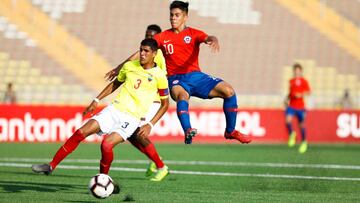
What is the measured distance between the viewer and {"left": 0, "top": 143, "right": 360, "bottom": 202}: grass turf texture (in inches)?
432

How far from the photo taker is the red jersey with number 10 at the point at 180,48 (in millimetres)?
12906

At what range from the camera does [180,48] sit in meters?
12.9

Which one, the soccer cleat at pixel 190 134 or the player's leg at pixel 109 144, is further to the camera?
the soccer cleat at pixel 190 134

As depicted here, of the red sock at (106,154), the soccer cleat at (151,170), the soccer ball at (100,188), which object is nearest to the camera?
the soccer ball at (100,188)

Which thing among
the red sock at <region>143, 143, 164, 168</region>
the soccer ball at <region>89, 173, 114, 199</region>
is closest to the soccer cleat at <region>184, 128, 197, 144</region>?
the red sock at <region>143, 143, 164, 168</region>

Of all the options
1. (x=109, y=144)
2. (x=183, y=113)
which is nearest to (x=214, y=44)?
(x=183, y=113)

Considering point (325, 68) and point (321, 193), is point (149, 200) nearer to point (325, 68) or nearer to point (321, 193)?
point (321, 193)

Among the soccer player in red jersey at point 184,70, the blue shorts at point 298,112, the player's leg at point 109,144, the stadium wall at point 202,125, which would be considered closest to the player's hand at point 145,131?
the player's leg at point 109,144

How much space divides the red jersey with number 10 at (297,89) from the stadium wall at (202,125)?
290 centimetres

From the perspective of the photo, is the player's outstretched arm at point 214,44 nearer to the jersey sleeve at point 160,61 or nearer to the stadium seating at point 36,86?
the jersey sleeve at point 160,61

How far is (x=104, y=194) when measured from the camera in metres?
9.95

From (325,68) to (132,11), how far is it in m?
7.84

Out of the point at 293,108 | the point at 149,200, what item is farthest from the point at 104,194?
the point at 293,108

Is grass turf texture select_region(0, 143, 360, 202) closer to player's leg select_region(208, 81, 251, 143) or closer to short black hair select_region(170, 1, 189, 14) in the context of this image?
player's leg select_region(208, 81, 251, 143)
